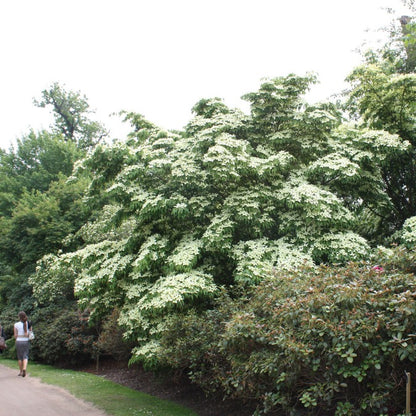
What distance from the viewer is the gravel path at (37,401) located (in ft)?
24.2

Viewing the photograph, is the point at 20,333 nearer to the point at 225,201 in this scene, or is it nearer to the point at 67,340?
the point at 67,340

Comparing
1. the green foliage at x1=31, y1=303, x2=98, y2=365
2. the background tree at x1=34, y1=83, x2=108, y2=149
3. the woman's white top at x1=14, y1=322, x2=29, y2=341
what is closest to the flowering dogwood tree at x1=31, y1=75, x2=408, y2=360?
the woman's white top at x1=14, y1=322, x2=29, y2=341

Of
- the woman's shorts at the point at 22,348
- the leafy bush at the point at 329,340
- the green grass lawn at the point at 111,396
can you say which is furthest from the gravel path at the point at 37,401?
the leafy bush at the point at 329,340

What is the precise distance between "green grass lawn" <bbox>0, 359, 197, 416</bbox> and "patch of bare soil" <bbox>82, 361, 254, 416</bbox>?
0.30 meters

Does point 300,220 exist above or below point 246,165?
below

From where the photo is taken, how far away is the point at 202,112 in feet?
36.6

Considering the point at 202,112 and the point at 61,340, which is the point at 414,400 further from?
the point at 61,340

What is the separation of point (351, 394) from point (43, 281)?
14.8m

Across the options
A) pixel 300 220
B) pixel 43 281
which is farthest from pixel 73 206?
pixel 300 220

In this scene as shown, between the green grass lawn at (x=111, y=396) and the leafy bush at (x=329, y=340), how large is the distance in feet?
6.13

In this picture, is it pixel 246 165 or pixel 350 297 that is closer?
pixel 350 297

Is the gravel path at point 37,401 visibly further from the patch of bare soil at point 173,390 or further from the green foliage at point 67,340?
the green foliage at point 67,340

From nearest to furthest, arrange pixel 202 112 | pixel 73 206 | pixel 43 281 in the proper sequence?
pixel 202 112, pixel 43 281, pixel 73 206

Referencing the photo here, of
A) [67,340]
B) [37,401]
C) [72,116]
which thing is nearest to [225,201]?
[37,401]
